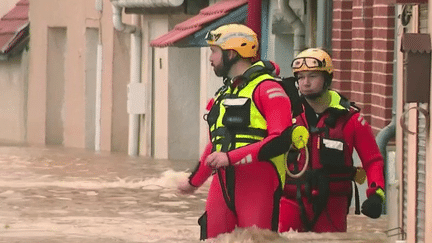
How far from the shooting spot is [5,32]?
35688 mm

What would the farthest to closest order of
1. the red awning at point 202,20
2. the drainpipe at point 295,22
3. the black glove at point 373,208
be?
the red awning at point 202,20
the drainpipe at point 295,22
the black glove at point 373,208

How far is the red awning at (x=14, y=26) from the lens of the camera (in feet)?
112

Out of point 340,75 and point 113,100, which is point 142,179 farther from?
point 113,100

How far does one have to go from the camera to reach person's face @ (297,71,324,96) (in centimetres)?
990

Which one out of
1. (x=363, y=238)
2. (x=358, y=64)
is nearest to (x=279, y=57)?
(x=358, y=64)

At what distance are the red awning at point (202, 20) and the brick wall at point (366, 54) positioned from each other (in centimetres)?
442

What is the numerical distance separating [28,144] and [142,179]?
1160 centimetres

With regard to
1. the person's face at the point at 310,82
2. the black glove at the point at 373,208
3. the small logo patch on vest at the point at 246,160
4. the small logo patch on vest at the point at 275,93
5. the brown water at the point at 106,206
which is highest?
the person's face at the point at 310,82

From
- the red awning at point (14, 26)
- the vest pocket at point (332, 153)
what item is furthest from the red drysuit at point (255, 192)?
the red awning at point (14, 26)

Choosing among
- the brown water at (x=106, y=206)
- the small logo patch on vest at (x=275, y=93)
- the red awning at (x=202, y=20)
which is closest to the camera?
the small logo patch on vest at (x=275, y=93)

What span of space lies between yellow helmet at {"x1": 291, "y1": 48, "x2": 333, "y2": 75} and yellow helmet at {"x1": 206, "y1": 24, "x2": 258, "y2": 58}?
28 cm

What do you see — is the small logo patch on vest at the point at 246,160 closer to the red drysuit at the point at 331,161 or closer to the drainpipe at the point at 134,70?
the red drysuit at the point at 331,161

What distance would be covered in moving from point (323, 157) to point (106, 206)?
22.4 ft

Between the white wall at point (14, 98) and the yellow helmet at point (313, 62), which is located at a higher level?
the yellow helmet at point (313, 62)
